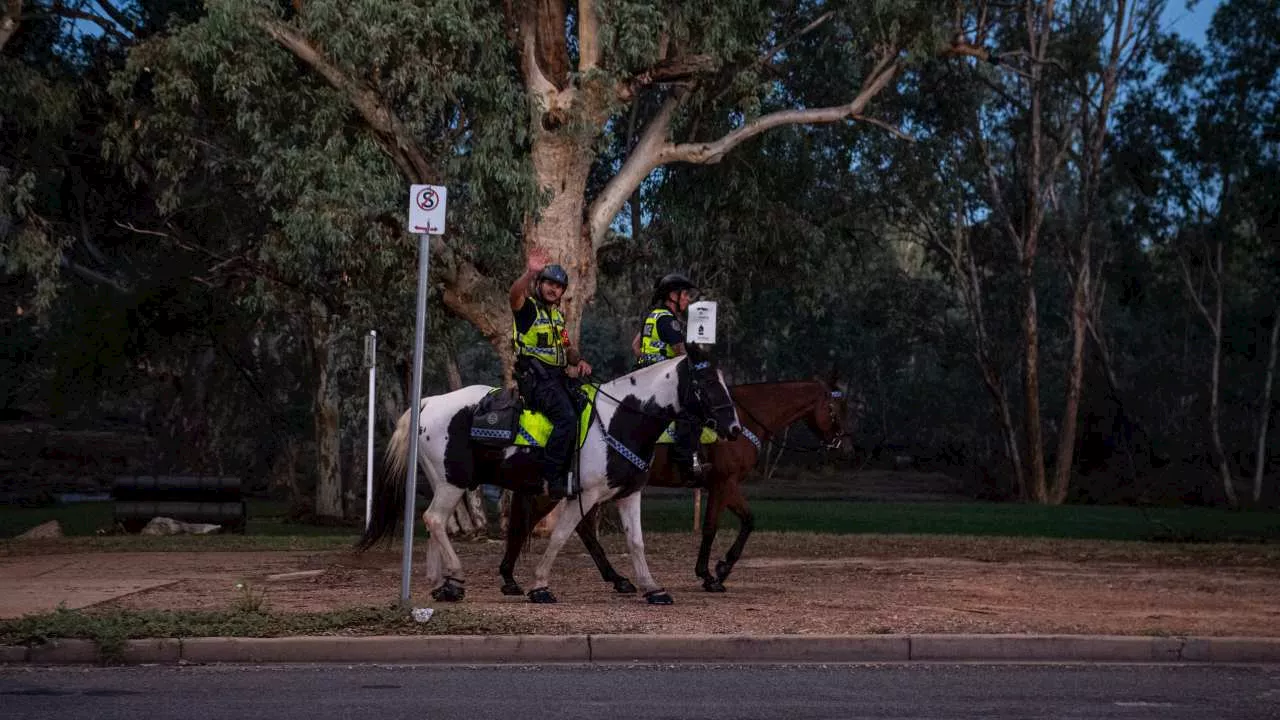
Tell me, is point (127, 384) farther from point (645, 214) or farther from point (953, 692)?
point (953, 692)

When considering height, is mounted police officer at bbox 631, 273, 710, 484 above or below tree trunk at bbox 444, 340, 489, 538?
above

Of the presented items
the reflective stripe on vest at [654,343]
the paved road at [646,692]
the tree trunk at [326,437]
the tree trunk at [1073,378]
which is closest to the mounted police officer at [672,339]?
the reflective stripe on vest at [654,343]

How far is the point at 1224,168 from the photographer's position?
45.3 meters

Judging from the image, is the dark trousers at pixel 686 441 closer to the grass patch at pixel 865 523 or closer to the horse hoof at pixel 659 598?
the horse hoof at pixel 659 598

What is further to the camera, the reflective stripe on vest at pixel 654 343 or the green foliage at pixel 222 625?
→ the reflective stripe on vest at pixel 654 343

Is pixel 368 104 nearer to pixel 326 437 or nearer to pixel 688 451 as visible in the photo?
pixel 688 451

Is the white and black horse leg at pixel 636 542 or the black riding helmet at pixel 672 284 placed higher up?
the black riding helmet at pixel 672 284

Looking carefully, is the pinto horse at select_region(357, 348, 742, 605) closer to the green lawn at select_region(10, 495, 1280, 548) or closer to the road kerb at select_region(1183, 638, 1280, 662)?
the road kerb at select_region(1183, 638, 1280, 662)

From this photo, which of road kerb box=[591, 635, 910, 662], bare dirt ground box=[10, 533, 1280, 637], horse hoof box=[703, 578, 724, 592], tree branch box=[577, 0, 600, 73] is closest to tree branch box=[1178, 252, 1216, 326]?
bare dirt ground box=[10, 533, 1280, 637]

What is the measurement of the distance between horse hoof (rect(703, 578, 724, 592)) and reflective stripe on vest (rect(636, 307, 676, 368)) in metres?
1.99

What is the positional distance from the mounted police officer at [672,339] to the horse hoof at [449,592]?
225 cm

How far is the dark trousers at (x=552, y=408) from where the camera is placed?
44.2 feet

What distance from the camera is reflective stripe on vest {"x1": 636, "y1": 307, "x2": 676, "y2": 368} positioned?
14.8m

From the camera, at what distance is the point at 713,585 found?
15148 millimetres
